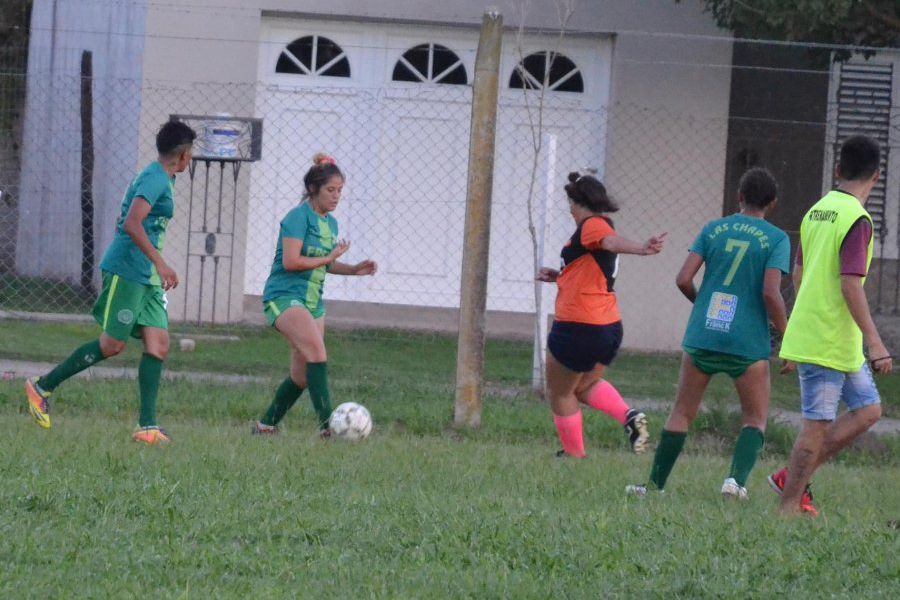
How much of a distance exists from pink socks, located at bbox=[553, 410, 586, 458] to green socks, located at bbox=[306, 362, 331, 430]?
1.33 meters

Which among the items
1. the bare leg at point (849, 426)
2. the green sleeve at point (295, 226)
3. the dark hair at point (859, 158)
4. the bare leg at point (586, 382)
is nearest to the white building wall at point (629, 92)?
the green sleeve at point (295, 226)

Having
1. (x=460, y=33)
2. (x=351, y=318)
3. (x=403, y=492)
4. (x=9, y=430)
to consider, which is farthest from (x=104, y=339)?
(x=460, y=33)

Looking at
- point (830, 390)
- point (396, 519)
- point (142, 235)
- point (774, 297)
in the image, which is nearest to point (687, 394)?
point (774, 297)

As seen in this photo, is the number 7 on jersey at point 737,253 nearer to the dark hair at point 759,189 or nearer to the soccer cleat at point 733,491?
the dark hair at point 759,189

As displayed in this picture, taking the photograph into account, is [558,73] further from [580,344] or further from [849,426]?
[849,426]

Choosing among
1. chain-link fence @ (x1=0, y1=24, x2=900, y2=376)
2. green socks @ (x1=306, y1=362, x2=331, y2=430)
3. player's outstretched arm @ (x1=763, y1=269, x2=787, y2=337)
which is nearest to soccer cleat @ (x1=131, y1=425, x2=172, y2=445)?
green socks @ (x1=306, y1=362, x2=331, y2=430)

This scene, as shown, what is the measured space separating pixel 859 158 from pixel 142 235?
3563mm

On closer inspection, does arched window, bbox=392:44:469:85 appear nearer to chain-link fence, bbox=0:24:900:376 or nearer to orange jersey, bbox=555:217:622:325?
chain-link fence, bbox=0:24:900:376

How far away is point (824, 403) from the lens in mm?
5812

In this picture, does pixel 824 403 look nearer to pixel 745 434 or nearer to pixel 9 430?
pixel 745 434

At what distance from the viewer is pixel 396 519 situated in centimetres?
530

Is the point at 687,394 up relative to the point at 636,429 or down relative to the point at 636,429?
up

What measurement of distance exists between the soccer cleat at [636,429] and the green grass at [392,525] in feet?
0.75

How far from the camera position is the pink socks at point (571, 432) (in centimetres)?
774
